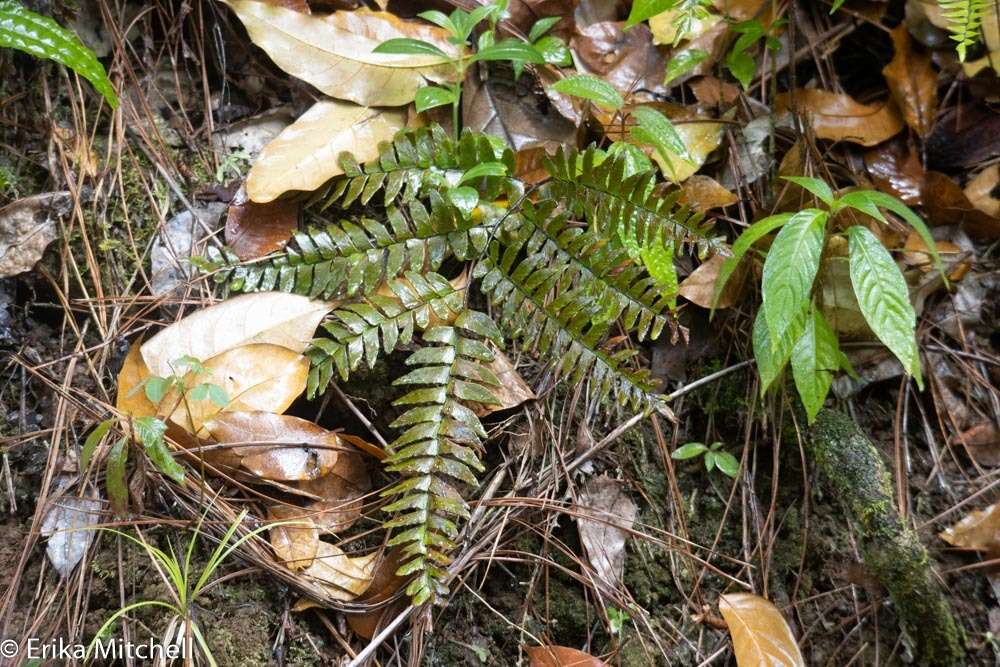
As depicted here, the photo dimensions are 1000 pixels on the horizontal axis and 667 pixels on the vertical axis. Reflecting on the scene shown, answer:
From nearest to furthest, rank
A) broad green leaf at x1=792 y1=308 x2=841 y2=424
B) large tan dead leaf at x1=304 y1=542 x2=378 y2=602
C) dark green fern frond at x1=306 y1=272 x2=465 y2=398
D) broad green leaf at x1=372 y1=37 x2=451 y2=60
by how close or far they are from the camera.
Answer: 1. large tan dead leaf at x1=304 y1=542 x2=378 y2=602
2. dark green fern frond at x1=306 y1=272 x2=465 y2=398
3. broad green leaf at x1=792 y1=308 x2=841 y2=424
4. broad green leaf at x1=372 y1=37 x2=451 y2=60

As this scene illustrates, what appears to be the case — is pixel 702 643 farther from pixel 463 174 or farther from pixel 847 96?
pixel 847 96

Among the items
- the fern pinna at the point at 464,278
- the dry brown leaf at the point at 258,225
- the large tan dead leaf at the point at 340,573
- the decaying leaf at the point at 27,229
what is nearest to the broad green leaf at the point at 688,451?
the fern pinna at the point at 464,278

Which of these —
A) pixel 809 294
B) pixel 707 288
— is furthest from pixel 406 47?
pixel 809 294

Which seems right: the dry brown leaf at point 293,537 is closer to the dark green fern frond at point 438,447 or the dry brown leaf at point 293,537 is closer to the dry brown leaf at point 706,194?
the dark green fern frond at point 438,447

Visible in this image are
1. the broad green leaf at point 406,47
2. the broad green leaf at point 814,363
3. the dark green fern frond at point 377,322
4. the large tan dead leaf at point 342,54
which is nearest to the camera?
the dark green fern frond at point 377,322

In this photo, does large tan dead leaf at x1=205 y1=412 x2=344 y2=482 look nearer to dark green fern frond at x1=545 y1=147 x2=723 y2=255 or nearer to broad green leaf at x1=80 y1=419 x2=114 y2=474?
broad green leaf at x1=80 y1=419 x2=114 y2=474

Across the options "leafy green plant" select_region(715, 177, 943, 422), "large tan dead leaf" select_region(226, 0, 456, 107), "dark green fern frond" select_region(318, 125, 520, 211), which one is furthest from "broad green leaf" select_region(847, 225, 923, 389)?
"large tan dead leaf" select_region(226, 0, 456, 107)

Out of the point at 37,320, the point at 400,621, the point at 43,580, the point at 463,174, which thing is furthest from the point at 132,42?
the point at 400,621
